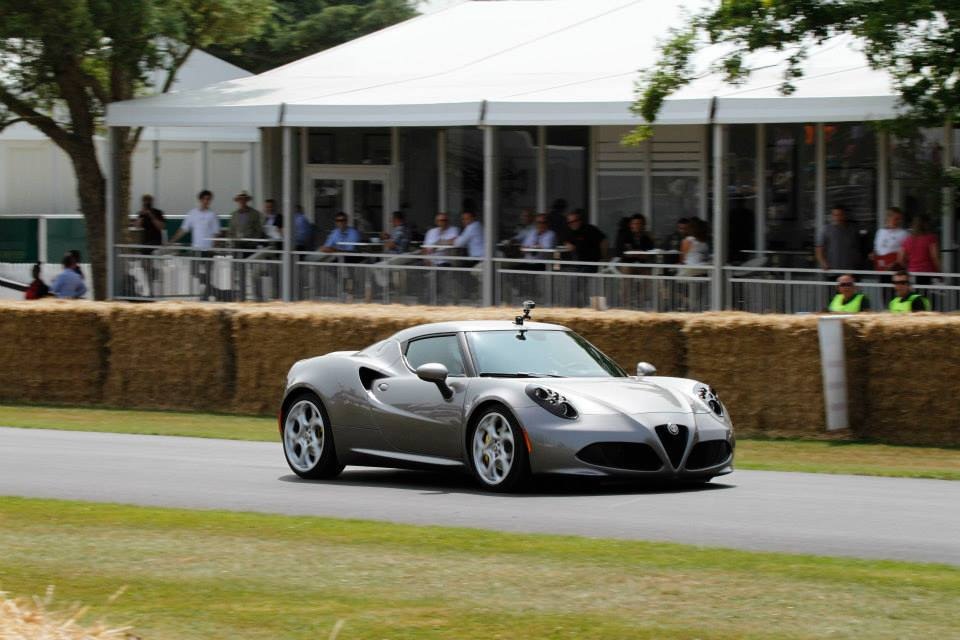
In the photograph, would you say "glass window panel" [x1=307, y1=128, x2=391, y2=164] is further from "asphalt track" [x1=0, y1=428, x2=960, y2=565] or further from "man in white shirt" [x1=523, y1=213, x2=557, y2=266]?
"asphalt track" [x1=0, y1=428, x2=960, y2=565]

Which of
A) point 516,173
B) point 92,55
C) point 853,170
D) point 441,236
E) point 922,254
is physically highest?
point 92,55

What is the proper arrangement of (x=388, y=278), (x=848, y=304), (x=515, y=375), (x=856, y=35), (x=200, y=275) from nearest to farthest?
(x=515, y=375) < (x=848, y=304) < (x=856, y=35) < (x=388, y=278) < (x=200, y=275)

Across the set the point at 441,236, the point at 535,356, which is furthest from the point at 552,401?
the point at 441,236

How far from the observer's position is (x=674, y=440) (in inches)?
465

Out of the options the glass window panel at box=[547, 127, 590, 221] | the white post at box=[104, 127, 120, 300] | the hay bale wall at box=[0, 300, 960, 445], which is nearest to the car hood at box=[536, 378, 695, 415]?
the hay bale wall at box=[0, 300, 960, 445]

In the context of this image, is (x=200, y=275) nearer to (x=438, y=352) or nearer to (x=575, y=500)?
(x=438, y=352)

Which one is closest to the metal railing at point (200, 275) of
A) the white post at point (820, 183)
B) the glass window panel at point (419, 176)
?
the glass window panel at point (419, 176)

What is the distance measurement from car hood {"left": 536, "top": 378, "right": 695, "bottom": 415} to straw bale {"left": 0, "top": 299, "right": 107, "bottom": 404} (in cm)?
1195

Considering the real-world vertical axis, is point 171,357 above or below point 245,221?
below

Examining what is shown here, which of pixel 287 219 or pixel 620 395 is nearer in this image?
pixel 620 395

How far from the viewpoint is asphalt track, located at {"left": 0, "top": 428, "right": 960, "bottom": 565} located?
9773 mm

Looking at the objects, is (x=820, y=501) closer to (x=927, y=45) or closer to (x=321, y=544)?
(x=321, y=544)

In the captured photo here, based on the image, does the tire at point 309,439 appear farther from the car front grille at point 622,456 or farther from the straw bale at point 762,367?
the straw bale at point 762,367

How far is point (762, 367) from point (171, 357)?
8242 mm
